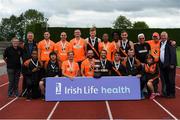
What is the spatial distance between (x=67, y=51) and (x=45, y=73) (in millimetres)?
851

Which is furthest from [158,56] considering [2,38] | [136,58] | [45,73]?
[2,38]

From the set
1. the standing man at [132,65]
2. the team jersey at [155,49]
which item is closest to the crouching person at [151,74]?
the standing man at [132,65]

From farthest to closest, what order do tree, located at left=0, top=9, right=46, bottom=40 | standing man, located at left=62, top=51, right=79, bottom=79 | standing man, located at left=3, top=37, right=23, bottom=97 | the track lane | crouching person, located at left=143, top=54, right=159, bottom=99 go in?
1. tree, located at left=0, top=9, right=46, bottom=40
2. standing man, located at left=3, top=37, right=23, bottom=97
3. crouching person, located at left=143, top=54, right=159, bottom=99
4. standing man, located at left=62, top=51, right=79, bottom=79
5. the track lane

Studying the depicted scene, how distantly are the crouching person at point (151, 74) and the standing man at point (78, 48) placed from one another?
1742 mm

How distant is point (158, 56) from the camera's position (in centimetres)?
1254

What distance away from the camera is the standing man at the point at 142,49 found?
12.4 m

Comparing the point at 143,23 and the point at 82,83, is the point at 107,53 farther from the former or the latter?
the point at 143,23

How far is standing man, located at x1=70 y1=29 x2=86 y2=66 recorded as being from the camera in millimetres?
12292

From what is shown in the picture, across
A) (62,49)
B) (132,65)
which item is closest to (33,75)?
(62,49)

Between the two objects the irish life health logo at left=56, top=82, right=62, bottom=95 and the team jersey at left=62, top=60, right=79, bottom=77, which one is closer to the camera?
the irish life health logo at left=56, top=82, right=62, bottom=95

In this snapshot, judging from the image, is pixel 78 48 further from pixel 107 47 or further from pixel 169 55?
pixel 169 55

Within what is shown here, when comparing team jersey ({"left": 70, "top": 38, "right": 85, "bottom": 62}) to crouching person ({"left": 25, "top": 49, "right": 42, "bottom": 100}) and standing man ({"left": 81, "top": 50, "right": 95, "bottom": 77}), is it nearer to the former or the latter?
standing man ({"left": 81, "top": 50, "right": 95, "bottom": 77})

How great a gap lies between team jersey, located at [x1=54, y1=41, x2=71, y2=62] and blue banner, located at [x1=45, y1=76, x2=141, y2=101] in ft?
2.54

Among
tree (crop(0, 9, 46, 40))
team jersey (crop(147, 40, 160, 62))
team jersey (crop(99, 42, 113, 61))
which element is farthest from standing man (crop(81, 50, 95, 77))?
tree (crop(0, 9, 46, 40))
